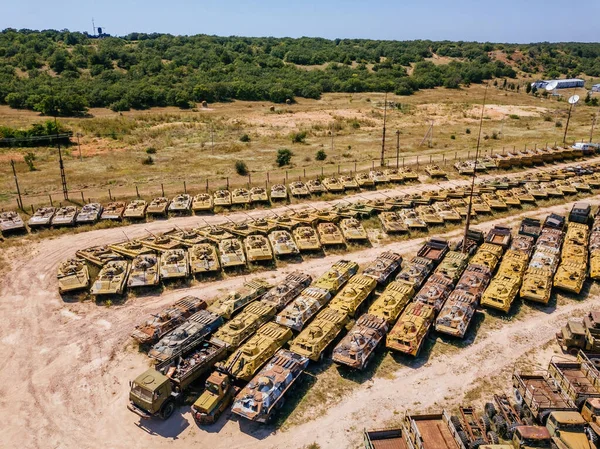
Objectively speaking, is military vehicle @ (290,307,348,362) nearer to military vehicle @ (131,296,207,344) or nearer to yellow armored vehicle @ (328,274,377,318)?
yellow armored vehicle @ (328,274,377,318)

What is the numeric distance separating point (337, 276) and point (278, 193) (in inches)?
702

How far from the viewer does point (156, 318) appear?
25219 millimetres

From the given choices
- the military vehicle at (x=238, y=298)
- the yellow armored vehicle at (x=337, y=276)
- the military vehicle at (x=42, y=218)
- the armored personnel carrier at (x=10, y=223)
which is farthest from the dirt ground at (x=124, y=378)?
the military vehicle at (x=42, y=218)

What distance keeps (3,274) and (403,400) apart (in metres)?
28.1

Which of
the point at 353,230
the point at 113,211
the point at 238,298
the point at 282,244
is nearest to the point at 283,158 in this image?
the point at 113,211

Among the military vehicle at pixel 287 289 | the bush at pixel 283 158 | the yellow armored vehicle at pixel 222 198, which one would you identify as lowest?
the military vehicle at pixel 287 289

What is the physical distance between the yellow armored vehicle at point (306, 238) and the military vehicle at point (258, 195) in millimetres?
8015

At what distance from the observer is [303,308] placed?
2580 centimetres

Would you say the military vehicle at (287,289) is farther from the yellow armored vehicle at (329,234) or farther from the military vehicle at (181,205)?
the military vehicle at (181,205)

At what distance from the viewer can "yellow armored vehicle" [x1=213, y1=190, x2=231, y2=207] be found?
1709 inches

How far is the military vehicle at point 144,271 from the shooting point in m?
30.1

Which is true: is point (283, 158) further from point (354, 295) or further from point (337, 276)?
point (354, 295)

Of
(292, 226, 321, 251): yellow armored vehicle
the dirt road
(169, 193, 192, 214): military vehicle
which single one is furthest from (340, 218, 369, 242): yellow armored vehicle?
(169, 193, 192, 214): military vehicle

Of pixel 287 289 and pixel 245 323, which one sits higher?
pixel 245 323
